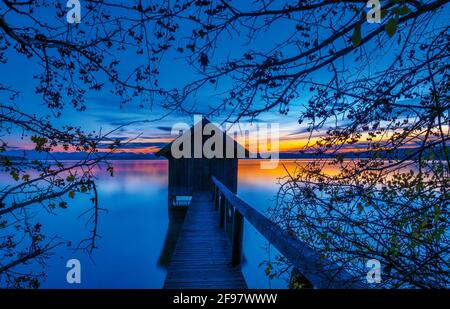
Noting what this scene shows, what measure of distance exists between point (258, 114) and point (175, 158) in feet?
46.4

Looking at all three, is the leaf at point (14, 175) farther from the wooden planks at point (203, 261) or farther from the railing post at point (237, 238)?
the railing post at point (237, 238)

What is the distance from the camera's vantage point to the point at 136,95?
2641mm

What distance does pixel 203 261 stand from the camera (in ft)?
16.6

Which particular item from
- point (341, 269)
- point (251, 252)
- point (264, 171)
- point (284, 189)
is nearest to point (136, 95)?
point (284, 189)

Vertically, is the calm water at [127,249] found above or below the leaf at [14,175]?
below

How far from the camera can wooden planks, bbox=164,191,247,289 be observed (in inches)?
161

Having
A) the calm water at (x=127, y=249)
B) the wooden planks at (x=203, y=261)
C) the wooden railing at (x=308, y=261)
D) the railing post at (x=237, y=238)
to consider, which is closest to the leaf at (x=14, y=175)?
the wooden railing at (x=308, y=261)

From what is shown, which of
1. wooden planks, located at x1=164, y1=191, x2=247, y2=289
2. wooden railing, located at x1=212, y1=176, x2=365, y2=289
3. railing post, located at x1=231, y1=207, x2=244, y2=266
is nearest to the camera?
wooden railing, located at x1=212, y1=176, x2=365, y2=289

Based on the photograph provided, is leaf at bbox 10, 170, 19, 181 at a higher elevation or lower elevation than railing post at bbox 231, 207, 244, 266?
higher

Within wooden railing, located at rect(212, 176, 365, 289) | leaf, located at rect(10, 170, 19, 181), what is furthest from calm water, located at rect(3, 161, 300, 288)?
wooden railing, located at rect(212, 176, 365, 289)

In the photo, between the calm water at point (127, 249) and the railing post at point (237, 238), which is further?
the calm water at point (127, 249)

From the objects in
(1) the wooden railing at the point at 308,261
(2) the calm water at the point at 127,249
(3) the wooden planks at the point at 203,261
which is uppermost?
(1) the wooden railing at the point at 308,261

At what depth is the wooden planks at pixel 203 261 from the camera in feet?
13.4

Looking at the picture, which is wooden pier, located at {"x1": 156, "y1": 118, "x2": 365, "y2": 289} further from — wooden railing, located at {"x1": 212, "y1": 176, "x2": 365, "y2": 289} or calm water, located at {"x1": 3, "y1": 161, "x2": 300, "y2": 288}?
calm water, located at {"x1": 3, "y1": 161, "x2": 300, "y2": 288}
